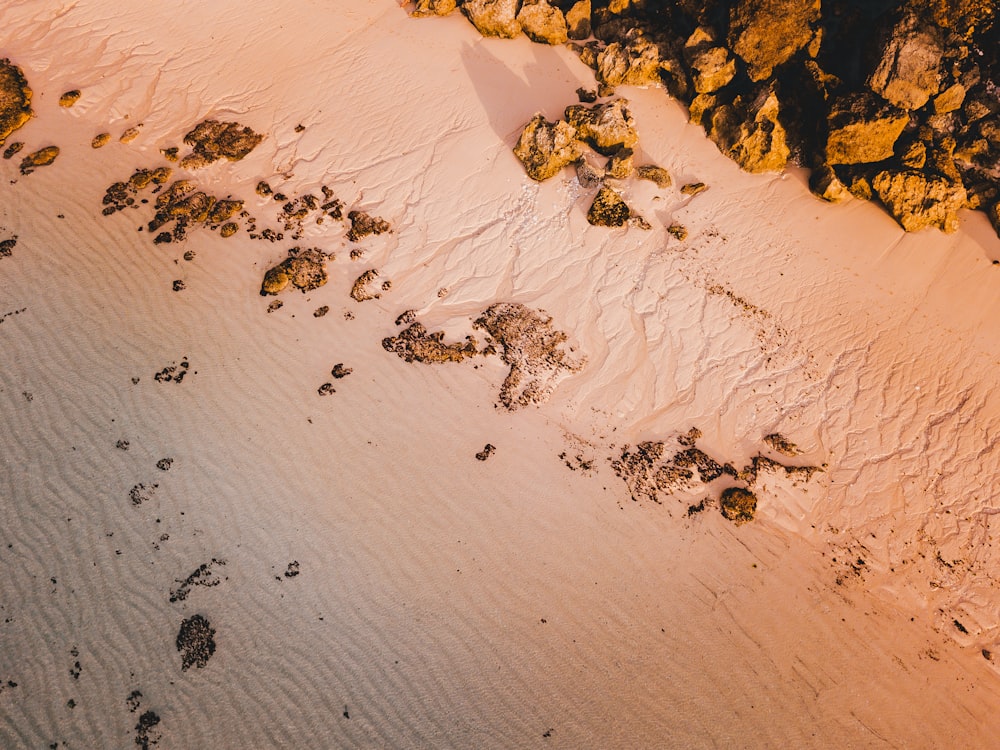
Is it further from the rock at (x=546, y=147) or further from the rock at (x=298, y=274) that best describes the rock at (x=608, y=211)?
the rock at (x=298, y=274)

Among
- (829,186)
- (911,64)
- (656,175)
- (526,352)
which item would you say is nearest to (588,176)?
(656,175)

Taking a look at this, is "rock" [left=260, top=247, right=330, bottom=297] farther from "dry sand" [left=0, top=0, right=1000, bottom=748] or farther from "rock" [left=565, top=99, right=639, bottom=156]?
"rock" [left=565, top=99, right=639, bottom=156]

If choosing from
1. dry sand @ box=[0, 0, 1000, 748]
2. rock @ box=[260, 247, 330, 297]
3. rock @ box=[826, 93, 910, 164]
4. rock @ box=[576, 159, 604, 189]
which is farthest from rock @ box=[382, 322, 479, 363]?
rock @ box=[826, 93, 910, 164]

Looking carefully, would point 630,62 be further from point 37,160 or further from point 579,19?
point 37,160

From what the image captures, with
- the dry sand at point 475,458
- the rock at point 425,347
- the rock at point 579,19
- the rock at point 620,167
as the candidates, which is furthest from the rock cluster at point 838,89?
the rock at point 425,347

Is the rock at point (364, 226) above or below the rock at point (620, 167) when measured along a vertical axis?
below

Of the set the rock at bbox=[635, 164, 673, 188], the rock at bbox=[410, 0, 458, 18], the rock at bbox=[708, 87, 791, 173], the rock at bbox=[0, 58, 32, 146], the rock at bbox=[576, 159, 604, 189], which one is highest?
the rock at bbox=[410, 0, 458, 18]

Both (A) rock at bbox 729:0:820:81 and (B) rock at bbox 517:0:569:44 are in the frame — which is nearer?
(A) rock at bbox 729:0:820:81
